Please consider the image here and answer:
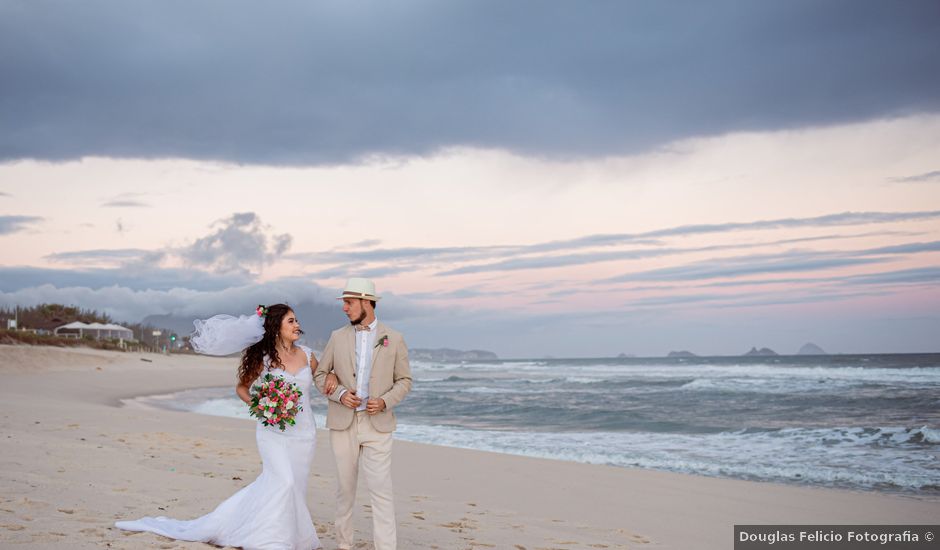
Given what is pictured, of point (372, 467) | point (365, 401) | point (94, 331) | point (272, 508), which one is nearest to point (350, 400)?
point (365, 401)

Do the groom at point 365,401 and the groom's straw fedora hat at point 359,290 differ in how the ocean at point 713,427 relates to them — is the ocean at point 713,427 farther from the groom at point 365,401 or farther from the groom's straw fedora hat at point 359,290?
the groom's straw fedora hat at point 359,290

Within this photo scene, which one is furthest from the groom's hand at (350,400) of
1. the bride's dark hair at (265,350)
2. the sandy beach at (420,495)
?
the sandy beach at (420,495)

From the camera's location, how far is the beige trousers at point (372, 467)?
5.30 meters

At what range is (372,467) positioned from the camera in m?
5.31

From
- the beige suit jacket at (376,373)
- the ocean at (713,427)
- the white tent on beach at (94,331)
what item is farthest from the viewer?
the white tent on beach at (94,331)

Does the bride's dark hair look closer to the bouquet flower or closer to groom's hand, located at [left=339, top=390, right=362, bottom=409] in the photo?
the bouquet flower

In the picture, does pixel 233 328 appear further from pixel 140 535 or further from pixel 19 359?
pixel 19 359

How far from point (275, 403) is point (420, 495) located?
166 inches

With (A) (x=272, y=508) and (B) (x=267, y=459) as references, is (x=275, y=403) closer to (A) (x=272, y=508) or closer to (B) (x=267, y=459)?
(B) (x=267, y=459)

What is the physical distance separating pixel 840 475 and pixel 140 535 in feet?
35.6

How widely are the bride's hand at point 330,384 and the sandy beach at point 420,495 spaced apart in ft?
4.49

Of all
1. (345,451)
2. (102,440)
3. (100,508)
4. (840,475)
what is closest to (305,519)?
(345,451)

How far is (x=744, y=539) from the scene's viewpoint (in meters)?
7.87

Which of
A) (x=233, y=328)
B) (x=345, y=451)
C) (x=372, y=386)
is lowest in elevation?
(x=345, y=451)
